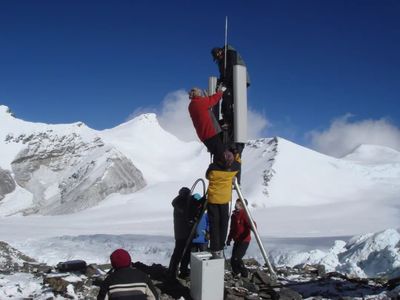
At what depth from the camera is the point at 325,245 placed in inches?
916

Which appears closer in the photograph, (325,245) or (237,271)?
(237,271)

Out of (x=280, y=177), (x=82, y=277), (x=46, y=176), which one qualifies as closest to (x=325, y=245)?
(x=82, y=277)

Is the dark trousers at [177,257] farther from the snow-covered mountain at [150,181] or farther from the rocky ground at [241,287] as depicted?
the snow-covered mountain at [150,181]

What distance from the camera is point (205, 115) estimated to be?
6.32 meters

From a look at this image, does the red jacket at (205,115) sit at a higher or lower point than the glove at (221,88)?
lower

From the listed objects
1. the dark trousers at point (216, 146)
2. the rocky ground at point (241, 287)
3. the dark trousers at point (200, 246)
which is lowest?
the rocky ground at point (241, 287)

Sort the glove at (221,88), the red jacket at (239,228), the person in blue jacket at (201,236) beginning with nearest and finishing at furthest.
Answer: the glove at (221,88) → the person in blue jacket at (201,236) → the red jacket at (239,228)

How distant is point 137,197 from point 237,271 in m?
48.3

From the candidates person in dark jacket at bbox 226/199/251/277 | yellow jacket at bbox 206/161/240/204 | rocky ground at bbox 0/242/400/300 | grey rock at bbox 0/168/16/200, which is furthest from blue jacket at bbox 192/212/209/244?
grey rock at bbox 0/168/16/200

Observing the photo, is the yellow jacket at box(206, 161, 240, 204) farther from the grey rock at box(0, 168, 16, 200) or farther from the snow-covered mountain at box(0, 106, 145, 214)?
the grey rock at box(0, 168, 16, 200)

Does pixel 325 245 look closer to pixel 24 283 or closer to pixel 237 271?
pixel 237 271

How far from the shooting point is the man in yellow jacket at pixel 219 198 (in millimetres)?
6301

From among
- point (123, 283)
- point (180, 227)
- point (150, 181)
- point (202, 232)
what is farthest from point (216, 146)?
point (150, 181)

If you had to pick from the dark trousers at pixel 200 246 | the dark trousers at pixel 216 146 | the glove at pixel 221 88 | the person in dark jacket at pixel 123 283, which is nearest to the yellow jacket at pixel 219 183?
the dark trousers at pixel 216 146
